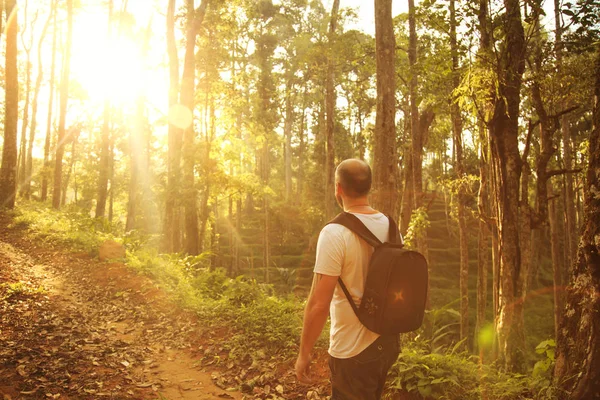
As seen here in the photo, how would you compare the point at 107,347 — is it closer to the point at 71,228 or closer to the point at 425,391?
the point at 425,391

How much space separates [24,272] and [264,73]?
93.9 ft

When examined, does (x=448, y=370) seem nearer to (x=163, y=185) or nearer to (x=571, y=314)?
(x=571, y=314)

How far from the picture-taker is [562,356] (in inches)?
138

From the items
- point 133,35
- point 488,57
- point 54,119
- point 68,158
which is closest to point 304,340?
Result: point 488,57

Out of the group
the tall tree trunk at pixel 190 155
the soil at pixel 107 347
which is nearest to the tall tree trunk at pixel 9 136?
the tall tree trunk at pixel 190 155

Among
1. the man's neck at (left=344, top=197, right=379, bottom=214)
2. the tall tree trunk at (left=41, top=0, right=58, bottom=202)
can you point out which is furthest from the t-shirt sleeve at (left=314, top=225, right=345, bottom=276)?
the tall tree trunk at (left=41, top=0, right=58, bottom=202)

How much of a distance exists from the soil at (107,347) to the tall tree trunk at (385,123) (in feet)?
10.2

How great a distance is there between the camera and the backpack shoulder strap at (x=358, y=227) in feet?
8.15

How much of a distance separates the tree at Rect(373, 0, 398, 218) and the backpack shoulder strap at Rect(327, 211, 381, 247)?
4.71 meters

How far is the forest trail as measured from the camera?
443 cm

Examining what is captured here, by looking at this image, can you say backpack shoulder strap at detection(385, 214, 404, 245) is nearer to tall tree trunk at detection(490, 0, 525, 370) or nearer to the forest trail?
the forest trail

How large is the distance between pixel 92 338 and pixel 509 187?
6600 mm

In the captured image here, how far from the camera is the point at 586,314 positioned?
3.24 meters

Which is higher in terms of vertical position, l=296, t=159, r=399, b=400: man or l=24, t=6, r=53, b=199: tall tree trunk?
l=24, t=6, r=53, b=199: tall tree trunk
